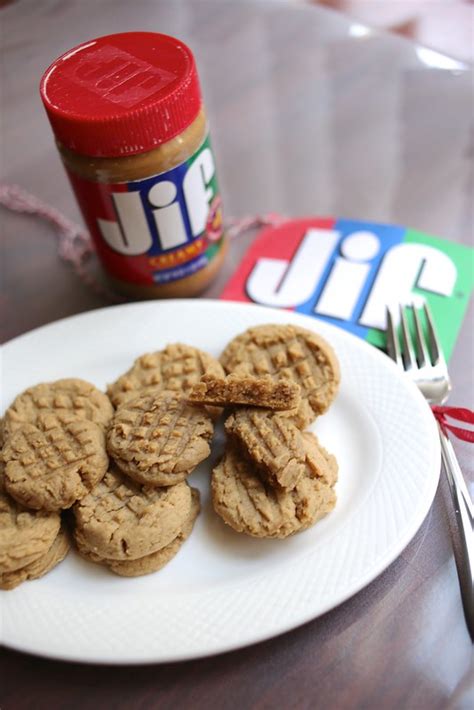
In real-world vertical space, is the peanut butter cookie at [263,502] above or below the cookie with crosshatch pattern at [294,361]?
below

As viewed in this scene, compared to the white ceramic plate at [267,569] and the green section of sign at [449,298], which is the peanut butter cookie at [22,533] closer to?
the white ceramic plate at [267,569]

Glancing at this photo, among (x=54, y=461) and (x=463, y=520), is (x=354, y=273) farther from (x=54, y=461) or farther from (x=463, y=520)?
(x=54, y=461)

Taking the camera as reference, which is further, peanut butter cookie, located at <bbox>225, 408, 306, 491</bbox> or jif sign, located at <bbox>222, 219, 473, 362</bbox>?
jif sign, located at <bbox>222, 219, 473, 362</bbox>

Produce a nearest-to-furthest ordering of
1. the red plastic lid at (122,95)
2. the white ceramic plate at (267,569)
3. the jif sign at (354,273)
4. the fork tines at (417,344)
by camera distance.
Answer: the white ceramic plate at (267,569) → the red plastic lid at (122,95) → the fork tines at (417,344) → the jif sign at (354,273)

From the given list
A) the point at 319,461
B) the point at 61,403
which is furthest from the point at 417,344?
the point at 61,403

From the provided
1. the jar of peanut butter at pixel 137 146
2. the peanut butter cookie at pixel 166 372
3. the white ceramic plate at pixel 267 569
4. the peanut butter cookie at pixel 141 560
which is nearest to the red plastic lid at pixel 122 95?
→ the jar of peanut butter at pixel 137 146

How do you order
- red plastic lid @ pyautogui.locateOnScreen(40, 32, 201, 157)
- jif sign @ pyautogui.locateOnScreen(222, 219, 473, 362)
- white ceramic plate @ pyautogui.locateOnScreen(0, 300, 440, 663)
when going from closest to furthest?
white ceramic plate @ pyautogui.locateOnScreen(0, 300, 440, 663)
red plastic lid @ pyautogui.locateOnScreen(40, 32, 201, 157)
jif sign @ pyautogui.locateOnScreen(222, 219, 473, 362)

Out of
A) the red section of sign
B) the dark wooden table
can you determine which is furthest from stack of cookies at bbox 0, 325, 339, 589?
the red section of sign

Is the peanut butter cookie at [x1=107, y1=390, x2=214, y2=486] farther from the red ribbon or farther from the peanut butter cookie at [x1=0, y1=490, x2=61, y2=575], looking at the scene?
the red ribbon
